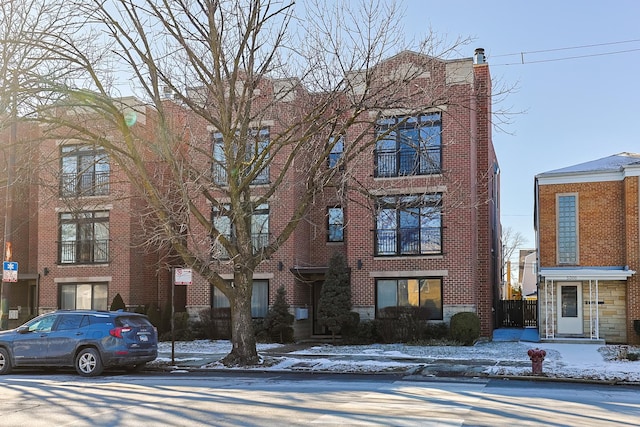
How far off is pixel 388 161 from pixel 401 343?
22.0 ft

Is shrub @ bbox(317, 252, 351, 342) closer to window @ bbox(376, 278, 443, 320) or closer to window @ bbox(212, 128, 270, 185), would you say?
window @ bbox(376, 278, 443, 320)

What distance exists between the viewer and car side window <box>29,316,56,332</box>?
53.1ft

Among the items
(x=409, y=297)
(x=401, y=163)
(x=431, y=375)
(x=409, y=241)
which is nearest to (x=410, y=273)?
(x=409, y=297)

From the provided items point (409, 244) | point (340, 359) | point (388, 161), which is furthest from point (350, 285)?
point (340, 359)

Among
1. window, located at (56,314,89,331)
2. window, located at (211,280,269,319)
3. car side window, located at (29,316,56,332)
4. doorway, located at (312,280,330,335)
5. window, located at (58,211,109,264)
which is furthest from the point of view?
window, located at (58,211,109,264)

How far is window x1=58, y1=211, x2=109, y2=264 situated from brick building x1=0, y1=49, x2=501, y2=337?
4cm

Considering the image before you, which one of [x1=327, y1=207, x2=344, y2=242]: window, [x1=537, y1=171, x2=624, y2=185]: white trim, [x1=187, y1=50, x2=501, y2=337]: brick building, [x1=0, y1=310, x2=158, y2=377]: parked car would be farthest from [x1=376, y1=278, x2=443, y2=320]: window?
[x1=0, y1=310, x2=158, y2=377]: parked car

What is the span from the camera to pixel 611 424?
898 centimetres

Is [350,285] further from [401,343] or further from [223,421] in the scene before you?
[223,421]

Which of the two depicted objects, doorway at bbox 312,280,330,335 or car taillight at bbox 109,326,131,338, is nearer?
car taillight at bbox 109,326,131,338

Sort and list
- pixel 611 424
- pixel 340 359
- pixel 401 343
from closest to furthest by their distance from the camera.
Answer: pixel 611 424 < pixel 340 359 < pixel 401 343

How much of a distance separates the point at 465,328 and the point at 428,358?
14.5ft

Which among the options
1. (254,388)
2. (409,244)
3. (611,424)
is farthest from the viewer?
(409,244)

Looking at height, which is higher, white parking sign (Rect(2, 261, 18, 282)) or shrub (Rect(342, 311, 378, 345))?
white parking sign (Rect(2, 261, 18, 282))
